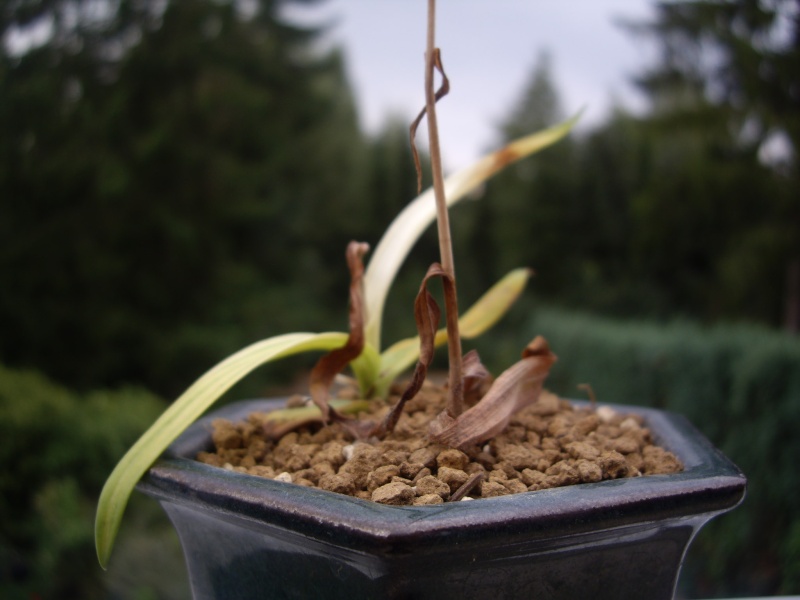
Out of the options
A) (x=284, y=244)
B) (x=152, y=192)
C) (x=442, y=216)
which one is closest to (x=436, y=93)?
(x=442, y=216)

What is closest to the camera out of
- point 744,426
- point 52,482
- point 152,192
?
point 52,482

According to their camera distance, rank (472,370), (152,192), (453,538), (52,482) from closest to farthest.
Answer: (453,538)
(472,370)
(52,482)
(152,192)

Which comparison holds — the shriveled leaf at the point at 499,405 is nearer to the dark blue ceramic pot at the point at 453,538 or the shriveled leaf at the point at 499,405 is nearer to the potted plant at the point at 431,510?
the potted plant at the point at 431,510

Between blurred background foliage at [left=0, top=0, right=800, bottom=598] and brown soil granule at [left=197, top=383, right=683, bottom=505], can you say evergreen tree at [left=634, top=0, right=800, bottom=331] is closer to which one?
blurred background foliage at [left=0, top=0, right=800, bottom=598]

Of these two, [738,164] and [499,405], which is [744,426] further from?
[738,164]

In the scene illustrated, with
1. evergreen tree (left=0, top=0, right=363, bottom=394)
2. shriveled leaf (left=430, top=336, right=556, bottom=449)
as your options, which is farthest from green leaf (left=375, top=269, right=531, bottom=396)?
evergreen tree (left=0, top=0, right=363, bottom=394)

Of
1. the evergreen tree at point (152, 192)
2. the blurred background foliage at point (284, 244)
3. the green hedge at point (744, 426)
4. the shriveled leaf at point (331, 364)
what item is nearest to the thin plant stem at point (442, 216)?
the shriveled leaf at point (331, 364)
